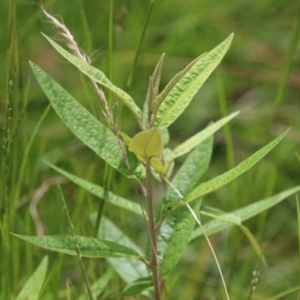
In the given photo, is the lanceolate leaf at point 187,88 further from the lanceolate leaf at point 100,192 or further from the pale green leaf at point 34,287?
the pale green leaf at point 34,287

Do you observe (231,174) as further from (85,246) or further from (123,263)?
(123,263)

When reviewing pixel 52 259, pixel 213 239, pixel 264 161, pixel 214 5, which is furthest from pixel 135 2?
pixel 52 259

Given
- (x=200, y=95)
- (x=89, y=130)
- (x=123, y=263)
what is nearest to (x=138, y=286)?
(x=123, y=263)

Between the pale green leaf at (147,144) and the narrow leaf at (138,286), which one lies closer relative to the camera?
the pale green leaf at (147,144)

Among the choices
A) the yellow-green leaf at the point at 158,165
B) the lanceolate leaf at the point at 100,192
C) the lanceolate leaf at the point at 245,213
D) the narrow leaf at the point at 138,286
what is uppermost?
the yellow-green leaf at the point at 158,165

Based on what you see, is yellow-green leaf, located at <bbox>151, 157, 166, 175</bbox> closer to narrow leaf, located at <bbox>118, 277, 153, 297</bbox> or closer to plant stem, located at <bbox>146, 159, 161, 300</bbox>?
plant stem, located at <bbox>146, 159, 161, 300</bbox>

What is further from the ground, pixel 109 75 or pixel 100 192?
pixel 109 75

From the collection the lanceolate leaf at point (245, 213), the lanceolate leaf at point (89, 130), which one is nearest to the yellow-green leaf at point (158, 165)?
the lanceolate leaf at point (89, 130)

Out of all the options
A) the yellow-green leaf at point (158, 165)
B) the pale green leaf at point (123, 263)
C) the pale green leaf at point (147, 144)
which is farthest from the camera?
the pale green leaf at point (123, 263)
